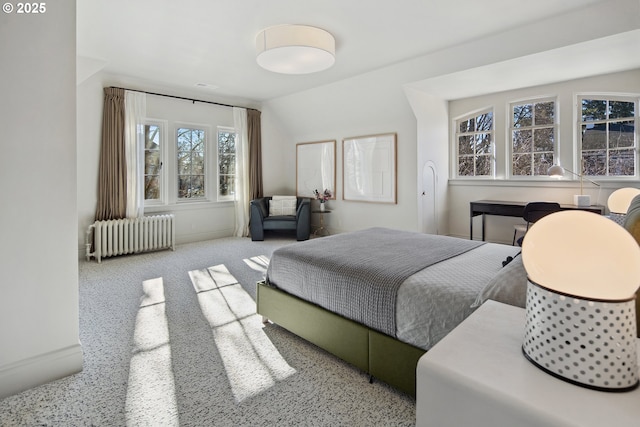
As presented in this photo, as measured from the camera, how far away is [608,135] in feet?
14.7

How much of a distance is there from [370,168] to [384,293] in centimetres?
431

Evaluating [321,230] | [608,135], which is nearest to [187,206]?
[321,230]

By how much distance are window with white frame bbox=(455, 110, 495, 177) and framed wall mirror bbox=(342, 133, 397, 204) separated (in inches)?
49.9

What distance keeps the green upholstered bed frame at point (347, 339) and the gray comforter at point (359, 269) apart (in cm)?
5

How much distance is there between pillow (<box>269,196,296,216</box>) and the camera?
6348mm

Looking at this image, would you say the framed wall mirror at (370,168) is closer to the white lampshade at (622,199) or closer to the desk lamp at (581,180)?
the desk lamp at (581,180)

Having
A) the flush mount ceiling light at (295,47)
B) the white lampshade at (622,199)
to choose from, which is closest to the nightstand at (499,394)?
the white lampshade at (622,199)

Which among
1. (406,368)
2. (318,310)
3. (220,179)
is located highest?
(220,179)

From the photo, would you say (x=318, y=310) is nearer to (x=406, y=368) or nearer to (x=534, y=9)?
(x=406, y=368)

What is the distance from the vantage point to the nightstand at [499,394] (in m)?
0.69

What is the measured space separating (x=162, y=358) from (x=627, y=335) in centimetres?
229

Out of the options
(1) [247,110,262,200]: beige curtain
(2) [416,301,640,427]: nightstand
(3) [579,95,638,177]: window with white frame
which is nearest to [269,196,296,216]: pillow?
(1) [247,110,262,200]: beige curtain

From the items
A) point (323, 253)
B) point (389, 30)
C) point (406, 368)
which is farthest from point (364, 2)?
point (406, 368)

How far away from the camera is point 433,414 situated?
2.78 ft
